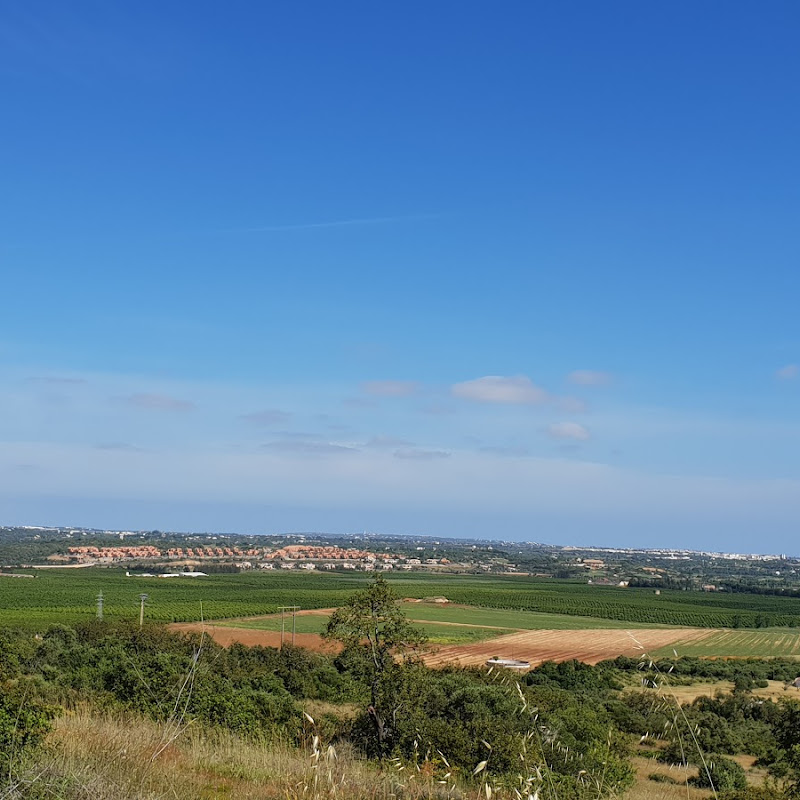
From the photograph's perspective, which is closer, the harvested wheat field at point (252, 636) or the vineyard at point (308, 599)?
the harvested wheat field at point (252, 636)

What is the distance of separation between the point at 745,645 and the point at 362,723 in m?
75.9

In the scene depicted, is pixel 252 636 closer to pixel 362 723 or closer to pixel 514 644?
pixel 514 644

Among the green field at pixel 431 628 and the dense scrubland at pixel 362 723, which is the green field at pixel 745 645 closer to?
the dense scrubland at pixel 362 723

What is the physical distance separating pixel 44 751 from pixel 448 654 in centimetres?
6010

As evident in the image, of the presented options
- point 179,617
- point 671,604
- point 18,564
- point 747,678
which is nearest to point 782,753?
point 747,678

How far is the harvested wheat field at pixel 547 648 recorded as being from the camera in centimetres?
6122

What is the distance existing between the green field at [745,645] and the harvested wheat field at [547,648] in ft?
6.35

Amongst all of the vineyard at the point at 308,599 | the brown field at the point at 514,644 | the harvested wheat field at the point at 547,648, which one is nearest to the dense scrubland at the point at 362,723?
Answer: the harvested wheat field at the point at 547,648

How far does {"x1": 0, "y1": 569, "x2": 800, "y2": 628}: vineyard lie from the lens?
299ft

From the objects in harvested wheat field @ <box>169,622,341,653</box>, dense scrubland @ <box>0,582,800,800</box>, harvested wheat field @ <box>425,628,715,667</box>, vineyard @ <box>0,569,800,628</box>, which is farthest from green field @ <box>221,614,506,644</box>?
dense scrubland @ <box>0,582,800,800</box>

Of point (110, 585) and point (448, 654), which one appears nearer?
point (448, 654)

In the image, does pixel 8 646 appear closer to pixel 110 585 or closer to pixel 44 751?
pixel 44 751

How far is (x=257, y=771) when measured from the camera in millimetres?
5562

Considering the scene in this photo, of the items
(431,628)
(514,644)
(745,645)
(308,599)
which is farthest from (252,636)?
(745,645)
